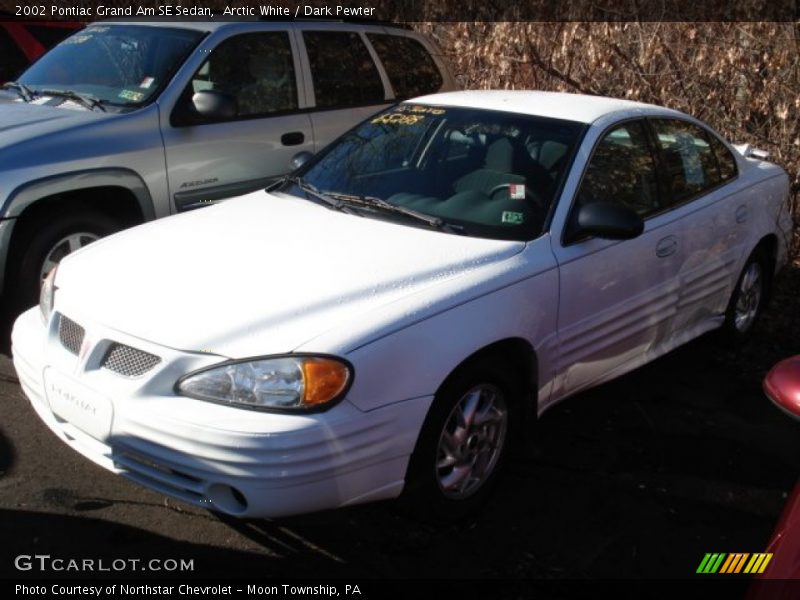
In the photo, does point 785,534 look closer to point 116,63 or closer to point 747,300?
point 747,300

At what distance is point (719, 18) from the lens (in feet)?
26.7

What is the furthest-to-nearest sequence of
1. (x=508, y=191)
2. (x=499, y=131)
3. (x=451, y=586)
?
1. (x=499, y=131)
2. (x=508, y=191)
3. (x=451, y=586)

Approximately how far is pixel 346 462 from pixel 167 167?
10.6 feet

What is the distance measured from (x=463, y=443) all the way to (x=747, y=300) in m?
3.06

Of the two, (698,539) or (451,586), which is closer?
(451,586)

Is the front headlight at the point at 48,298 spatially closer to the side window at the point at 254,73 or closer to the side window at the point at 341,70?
the side window at the point at 254,73

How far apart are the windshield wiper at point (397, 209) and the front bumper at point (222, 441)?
1.03 meters

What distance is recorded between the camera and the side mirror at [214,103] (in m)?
5.86

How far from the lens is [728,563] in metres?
3.77

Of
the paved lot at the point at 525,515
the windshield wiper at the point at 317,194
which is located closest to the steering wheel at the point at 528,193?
the windshield wiper at the point at 317,194

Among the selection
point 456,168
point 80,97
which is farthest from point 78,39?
point 456,168

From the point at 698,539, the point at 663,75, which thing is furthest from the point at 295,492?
the point at 663,75

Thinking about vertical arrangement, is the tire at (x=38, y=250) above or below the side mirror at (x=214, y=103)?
below

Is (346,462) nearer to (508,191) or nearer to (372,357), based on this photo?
(372,357)
